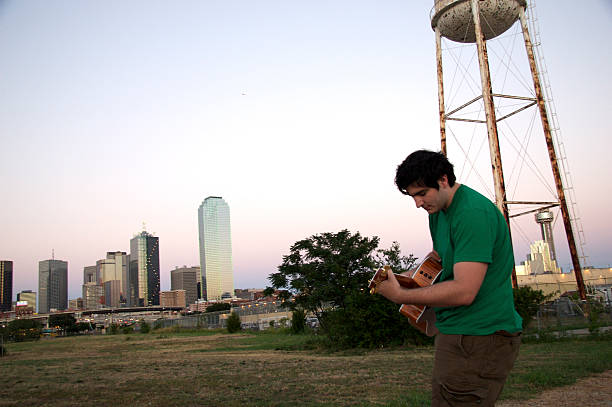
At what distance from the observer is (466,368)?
219cm

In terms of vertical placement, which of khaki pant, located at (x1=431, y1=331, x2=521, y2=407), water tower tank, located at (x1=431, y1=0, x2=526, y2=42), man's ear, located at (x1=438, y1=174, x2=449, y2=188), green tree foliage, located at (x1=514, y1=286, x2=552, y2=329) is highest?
water tower tank, located at (x1=431, y1=0, x2=526, y2=42)

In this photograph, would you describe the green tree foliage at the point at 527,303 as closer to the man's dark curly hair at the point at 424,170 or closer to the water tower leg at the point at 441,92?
the water tower leg at the point at 441,92

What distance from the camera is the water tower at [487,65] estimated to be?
709 inches

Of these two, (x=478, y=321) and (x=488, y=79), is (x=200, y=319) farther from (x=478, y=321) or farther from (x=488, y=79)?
(x=478, y=321)

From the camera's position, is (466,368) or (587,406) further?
(587,406)

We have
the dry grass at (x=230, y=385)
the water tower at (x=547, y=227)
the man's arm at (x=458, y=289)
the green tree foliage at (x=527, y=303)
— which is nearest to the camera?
the man's arm at (x=458, y=289)

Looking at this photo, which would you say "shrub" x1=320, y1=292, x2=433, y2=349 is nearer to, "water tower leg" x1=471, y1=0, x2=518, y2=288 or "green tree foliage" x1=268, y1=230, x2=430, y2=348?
"green tree foliage" x1=268, y1=230, x2=430, y2=348

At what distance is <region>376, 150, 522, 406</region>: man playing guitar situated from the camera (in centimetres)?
215

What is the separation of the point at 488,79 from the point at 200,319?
37.9 metres

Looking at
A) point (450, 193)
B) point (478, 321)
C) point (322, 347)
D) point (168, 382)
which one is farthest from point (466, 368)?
point (322, 347)

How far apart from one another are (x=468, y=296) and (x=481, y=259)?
0.59 ft

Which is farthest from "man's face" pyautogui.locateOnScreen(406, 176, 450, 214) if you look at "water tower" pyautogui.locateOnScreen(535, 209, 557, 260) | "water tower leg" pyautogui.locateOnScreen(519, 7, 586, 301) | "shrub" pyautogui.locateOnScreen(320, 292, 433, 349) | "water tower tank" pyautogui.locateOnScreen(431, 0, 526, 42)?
"water tower" pyautogui.locateOnScreen(535, 209, 557, 260)

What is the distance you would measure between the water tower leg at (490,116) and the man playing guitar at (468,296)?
53.6ft

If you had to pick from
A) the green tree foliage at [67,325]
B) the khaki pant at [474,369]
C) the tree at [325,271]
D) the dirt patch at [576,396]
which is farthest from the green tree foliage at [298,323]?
the green tree foliage at [67,325]
